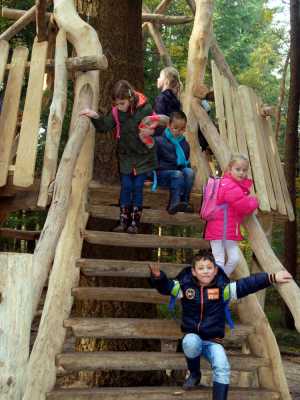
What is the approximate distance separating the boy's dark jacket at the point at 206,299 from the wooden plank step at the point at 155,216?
139 centimetres

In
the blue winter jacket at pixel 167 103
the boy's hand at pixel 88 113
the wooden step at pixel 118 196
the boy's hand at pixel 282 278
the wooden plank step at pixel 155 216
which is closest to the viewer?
the boy's hand at pixel 282 278

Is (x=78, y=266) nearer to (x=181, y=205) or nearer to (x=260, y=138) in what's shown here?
(x=181, y=205)

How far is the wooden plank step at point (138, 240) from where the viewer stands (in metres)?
5.43

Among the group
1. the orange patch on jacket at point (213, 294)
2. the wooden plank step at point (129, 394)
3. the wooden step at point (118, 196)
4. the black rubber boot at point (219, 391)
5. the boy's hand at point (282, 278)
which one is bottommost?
the wooden plank step at point (129, 394)

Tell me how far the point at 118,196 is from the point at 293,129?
863 centimetres

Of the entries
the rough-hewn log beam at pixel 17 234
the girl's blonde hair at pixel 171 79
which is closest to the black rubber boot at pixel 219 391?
the girl's blonde hair at pixel 171 79

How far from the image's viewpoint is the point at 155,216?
5973 millimetres

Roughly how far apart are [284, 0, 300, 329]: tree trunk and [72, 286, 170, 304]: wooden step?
30.6 ft

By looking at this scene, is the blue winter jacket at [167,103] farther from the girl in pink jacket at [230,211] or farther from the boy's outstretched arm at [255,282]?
the boy's outstretched arm at [255,282]

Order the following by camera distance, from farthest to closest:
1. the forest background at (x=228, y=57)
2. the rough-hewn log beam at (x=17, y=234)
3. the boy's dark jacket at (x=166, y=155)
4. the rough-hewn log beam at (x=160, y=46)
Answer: the forest background at (x=228, y=57), the rough-hewn log beam at (x=17, y=234), the rough-hewn log beam at (x=160, y=46), the boy's dark jacket at (x=166, y=155)

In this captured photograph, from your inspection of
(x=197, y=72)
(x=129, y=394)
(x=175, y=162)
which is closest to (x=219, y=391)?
(x=129, y=394)

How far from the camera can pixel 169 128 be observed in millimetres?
6293

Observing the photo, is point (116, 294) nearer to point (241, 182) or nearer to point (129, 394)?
point (129, 394)

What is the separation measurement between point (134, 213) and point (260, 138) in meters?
1.88
